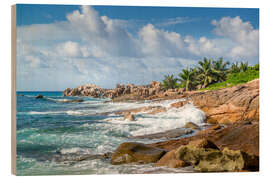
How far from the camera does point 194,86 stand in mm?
6730

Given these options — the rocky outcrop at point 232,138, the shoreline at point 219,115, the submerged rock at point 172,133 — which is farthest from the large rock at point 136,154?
the submerged rock at point 172,133

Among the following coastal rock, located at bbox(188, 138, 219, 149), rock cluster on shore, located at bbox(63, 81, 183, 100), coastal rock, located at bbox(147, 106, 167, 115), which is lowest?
coastal rock, located at bbox(188, 138, 219, 149)

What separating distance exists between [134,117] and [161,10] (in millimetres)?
2494

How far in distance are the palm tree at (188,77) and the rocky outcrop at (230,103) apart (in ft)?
0.74

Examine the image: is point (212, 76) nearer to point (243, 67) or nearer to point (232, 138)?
point (243, 67)

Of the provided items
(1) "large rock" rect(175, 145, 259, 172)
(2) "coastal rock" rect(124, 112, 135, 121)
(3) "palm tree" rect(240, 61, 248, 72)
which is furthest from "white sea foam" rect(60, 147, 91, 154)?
(3) "palm tree" rect(240, 61, 248, 72)

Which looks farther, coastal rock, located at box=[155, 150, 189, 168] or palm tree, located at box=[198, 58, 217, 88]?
palm tree, located at box=[198, 58, 217, 88]

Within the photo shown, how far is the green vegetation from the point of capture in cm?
654

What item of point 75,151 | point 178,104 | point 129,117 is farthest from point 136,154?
point 178,104

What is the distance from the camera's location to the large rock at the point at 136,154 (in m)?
5.76

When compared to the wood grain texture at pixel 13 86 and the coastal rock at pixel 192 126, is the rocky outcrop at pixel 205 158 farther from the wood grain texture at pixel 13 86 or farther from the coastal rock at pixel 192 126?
the wood grain texture at pixel 13 86

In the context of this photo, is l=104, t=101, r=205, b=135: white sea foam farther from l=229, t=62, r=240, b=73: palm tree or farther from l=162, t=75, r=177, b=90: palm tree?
l=229, t=62, r=240, b=73: palm tree

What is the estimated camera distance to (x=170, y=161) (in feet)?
18.7
